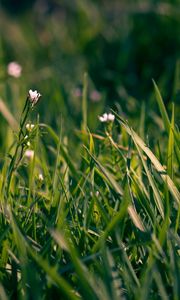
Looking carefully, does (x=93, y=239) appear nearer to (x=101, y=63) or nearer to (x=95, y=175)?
(x=95, y=175)

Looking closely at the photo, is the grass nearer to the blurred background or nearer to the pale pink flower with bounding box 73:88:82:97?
the blurred background

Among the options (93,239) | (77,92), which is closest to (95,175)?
(93,239)

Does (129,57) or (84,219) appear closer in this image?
(84,219)

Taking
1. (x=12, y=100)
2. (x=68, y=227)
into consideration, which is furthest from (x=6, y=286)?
(x=12, y=100)

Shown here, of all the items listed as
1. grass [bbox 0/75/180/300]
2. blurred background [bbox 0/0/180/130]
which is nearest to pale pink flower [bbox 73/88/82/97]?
blurred background [bbox 0/0/180/130]

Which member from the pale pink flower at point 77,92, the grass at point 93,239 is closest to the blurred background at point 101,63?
the pale pink flower at point 77,92

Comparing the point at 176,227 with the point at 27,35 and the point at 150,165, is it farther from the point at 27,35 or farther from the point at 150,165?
the point at 27,35
